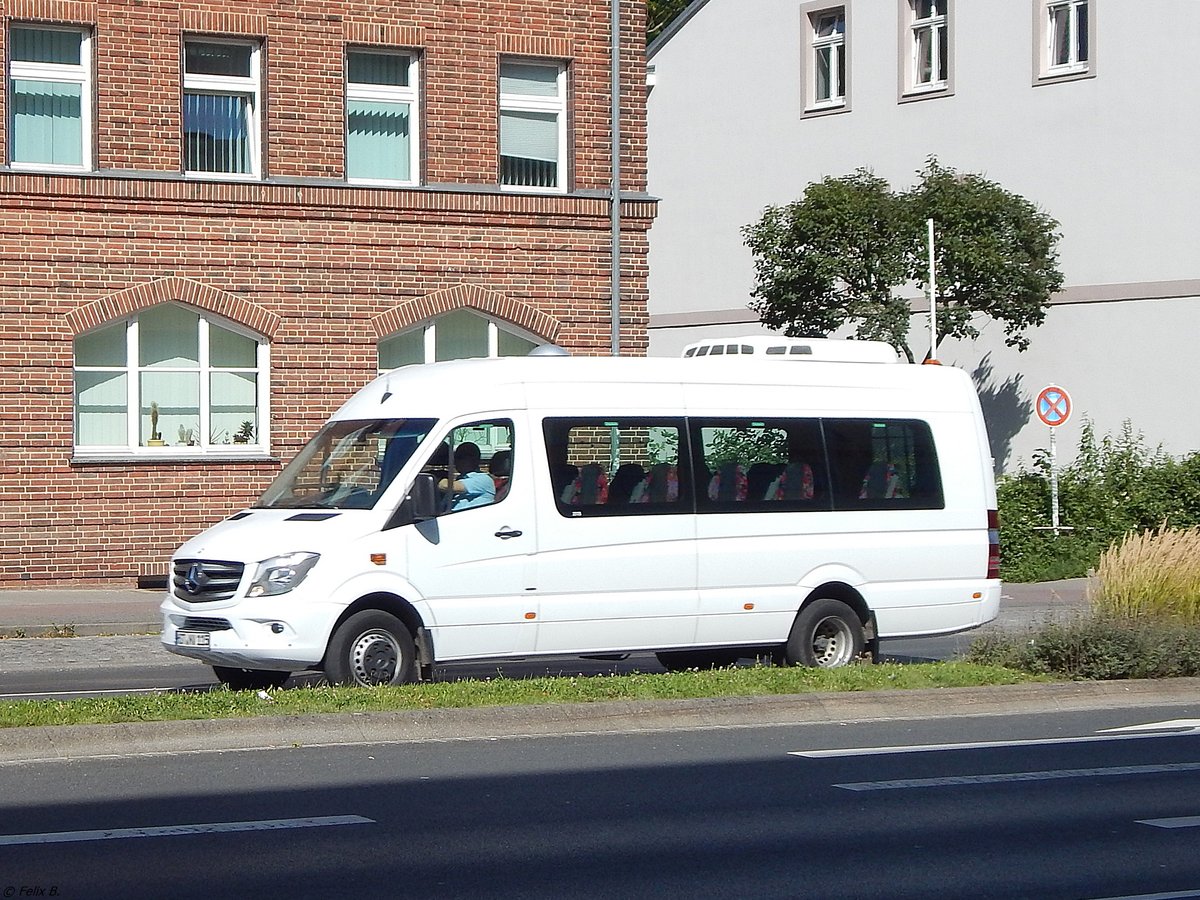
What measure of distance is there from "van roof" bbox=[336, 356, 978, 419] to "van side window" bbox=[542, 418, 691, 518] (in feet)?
0.58

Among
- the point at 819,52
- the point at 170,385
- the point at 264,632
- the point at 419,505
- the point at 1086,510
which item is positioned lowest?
the point at 264,632

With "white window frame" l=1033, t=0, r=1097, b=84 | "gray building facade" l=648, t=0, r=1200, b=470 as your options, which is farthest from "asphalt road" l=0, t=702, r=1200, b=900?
"white window frame" l=1033, t=0, r=1097, b=84

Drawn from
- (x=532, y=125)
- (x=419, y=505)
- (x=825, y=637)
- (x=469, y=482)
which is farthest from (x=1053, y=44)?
(x=419, y=505)

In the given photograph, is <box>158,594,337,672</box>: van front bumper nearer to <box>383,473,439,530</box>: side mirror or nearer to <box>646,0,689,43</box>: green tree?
<box>383,473,439,530</box>: side mirror

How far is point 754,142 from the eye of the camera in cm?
4062

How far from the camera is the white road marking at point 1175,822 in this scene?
8430mm

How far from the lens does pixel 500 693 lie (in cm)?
1166

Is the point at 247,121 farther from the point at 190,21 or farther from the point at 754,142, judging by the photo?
the point at 754,142

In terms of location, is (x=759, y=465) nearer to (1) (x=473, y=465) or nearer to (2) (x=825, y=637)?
(2) (x=825, y=637)

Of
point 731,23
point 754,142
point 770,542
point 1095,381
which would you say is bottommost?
point 770,542

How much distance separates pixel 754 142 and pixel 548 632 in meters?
28.9

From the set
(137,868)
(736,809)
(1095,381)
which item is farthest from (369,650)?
(1095,381)

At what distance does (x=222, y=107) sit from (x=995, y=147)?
56.8ft

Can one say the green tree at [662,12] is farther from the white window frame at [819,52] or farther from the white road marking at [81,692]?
the white road marking at [81,692]
